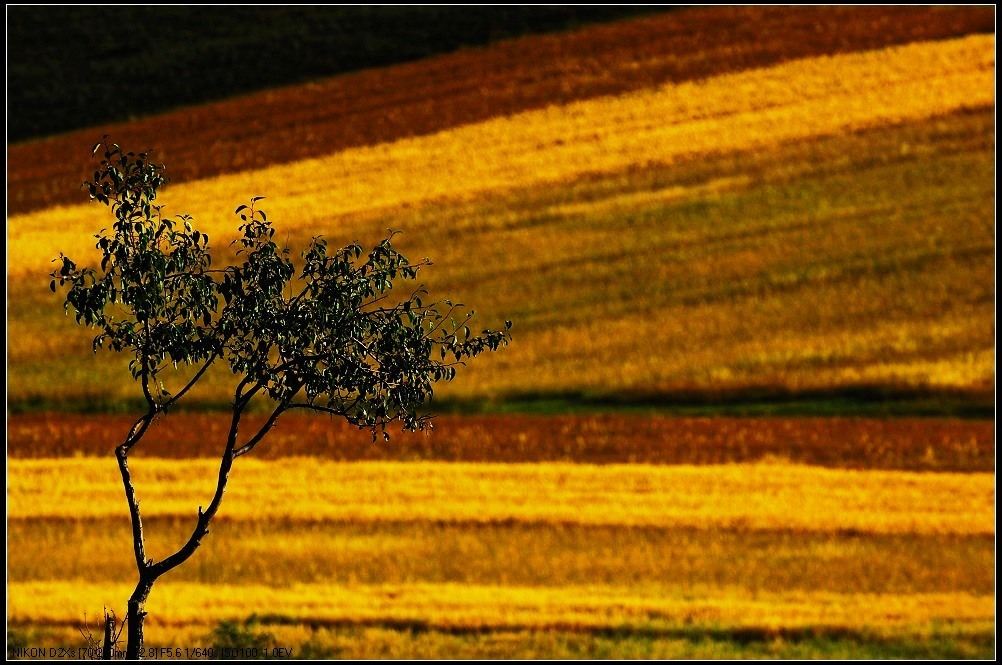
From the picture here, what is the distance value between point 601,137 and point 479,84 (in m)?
5.93

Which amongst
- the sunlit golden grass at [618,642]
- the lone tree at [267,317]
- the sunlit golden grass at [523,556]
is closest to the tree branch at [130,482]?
the lone tree at [267,317]

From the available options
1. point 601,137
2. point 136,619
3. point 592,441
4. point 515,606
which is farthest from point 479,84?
point 136,619

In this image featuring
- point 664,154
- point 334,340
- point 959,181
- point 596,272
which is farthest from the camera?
point 664,154

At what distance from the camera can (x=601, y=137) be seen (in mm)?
44250

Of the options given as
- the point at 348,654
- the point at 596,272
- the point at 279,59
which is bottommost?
the point at 348,654

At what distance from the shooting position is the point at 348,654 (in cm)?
1778

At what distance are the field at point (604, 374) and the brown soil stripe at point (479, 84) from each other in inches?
5.7

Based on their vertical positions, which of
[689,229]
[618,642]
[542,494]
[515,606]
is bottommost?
[618,642]

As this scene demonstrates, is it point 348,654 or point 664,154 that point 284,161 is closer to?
point 664,154

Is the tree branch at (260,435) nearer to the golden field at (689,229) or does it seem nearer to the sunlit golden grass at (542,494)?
the sunlit golden grass at (542,494)

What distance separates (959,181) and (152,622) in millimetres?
28037

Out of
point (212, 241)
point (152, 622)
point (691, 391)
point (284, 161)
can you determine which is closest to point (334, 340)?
point (152, 622)

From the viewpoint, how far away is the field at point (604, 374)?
768 inches

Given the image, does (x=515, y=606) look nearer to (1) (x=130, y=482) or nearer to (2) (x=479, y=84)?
(1) (x=130, y=482)
